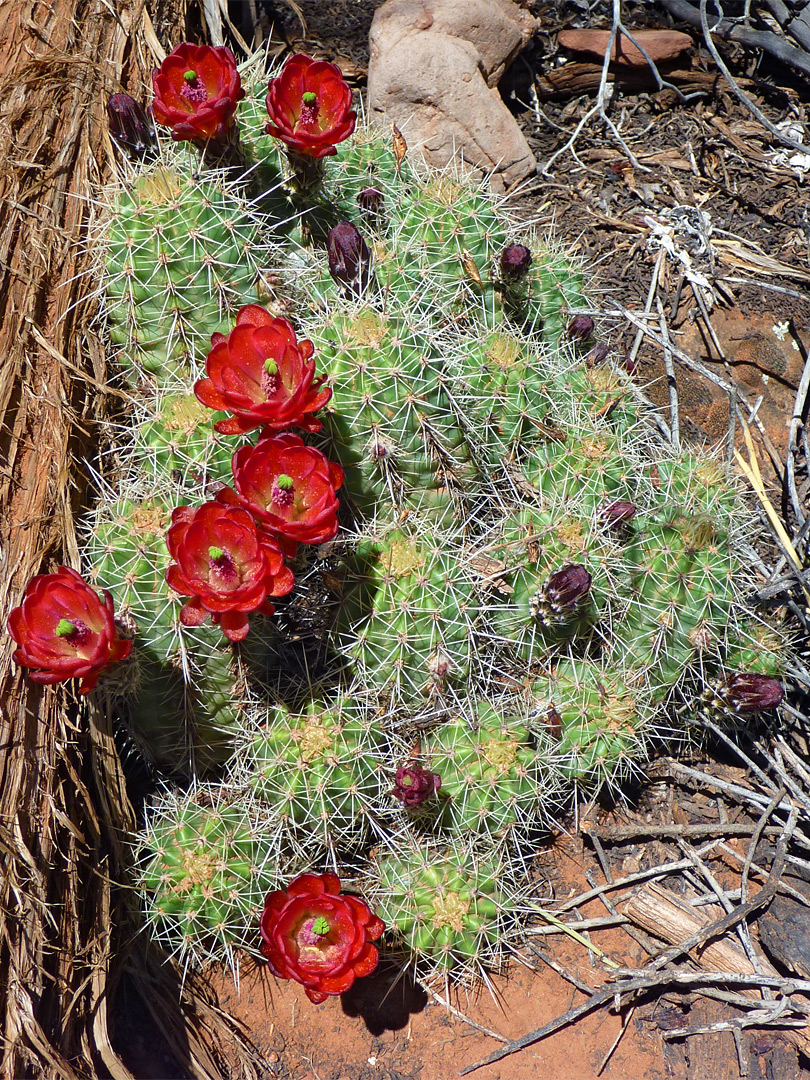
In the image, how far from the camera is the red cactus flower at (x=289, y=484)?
1.83 m

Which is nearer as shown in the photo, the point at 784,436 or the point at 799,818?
the point at 799,818

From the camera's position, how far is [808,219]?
388 cm

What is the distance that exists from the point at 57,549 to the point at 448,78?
2751mm

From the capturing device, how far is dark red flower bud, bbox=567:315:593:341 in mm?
3020

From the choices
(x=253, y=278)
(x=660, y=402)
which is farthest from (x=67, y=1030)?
(x=660, y=402)

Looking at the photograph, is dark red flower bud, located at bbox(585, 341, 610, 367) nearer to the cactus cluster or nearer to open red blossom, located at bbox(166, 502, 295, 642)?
the cactus cluster

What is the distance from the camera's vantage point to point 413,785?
2.18 m

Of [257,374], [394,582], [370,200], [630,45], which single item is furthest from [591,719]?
[630,45]

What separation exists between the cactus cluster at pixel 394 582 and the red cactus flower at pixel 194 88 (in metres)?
0.15

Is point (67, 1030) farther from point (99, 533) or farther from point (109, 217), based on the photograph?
point (109, 217)

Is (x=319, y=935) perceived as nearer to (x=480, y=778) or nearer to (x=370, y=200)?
(x=480, y=778)

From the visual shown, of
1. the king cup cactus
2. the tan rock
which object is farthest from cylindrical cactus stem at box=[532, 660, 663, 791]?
the tan rock

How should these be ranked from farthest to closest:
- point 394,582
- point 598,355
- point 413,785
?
point 598,355 < point 394,582 < point 413,785

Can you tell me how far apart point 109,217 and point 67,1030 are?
2.40m
